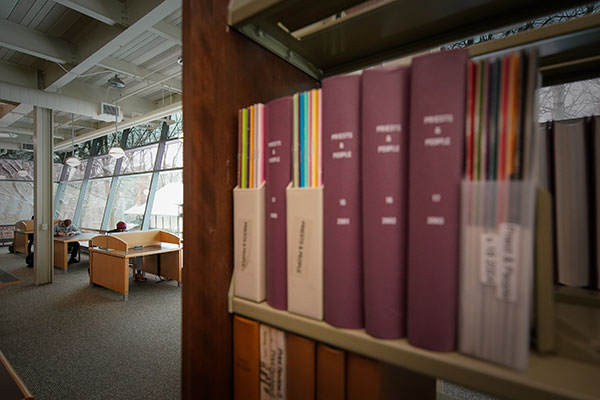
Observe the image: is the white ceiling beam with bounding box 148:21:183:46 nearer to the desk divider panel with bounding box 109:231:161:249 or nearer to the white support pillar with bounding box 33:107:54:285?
the desk divider panel with bounding box 109:231:161:249

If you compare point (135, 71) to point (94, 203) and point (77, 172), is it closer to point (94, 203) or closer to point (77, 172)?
point (94, 203)

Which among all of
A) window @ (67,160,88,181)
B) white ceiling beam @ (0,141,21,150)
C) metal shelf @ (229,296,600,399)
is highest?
white ceiling beam @ (0,141,21,150)

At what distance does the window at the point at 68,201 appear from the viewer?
37.0 feet

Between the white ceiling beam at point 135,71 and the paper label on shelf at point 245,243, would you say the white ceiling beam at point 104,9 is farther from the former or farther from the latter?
the paper label on shelf at point 245,243

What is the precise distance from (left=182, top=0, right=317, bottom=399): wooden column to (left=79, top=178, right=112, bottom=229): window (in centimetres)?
1088

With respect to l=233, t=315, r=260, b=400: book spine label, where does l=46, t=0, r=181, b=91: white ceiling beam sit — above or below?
above

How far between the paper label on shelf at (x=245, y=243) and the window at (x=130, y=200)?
8.67 metres

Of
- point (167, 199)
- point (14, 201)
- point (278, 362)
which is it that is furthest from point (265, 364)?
point (14, 201)

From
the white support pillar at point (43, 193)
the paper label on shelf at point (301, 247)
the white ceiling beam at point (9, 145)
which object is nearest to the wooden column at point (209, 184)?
the paper label on shelf at point (301, 247)

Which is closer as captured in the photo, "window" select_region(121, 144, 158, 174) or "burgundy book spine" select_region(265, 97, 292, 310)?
"burgundy book spine" select_region(265, 97, 292, 310)

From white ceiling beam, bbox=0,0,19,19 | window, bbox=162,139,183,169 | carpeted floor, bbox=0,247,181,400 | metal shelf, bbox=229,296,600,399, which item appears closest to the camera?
metal shelf, bbox=229,296,600,399

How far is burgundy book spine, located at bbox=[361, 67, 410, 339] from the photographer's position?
47 centimetres

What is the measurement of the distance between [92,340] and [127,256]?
1.47 metres

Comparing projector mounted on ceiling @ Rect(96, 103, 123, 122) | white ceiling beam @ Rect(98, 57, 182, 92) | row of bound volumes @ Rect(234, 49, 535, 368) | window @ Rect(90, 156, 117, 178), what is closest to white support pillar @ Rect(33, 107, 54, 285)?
projector mounted on ceiling @ Rect(96, 103, 123, 122)
